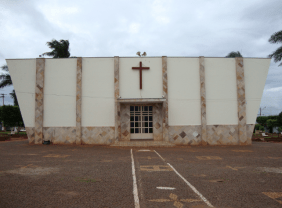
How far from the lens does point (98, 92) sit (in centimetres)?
1398

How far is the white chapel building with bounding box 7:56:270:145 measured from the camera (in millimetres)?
13797

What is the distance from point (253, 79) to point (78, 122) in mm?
12475

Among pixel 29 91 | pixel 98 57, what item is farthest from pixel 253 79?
pixel 29 91

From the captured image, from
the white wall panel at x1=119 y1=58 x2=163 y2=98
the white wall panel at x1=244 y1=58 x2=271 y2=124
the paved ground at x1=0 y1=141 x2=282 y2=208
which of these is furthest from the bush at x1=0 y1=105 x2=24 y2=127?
the white wall panel at x1=244 y1=58 x2=271 y2=124

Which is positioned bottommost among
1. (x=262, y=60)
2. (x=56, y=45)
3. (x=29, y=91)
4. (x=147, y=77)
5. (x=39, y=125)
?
(x=39, y=125)

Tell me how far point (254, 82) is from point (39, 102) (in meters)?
14.9

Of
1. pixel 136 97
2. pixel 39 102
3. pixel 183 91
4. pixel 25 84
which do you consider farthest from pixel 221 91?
pixel 25 84

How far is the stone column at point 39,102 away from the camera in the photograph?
13750 mm

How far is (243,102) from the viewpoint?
1402 cm

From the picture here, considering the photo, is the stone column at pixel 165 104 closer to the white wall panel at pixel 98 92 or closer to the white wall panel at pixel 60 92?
the white wall panel at pixel 98 92

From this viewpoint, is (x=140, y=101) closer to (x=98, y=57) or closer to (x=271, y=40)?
(x=98, y=57)

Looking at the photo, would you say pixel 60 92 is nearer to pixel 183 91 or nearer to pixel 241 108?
pixel 183 91

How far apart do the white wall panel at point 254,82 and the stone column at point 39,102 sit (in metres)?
14.1

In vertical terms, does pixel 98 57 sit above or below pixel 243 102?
above
